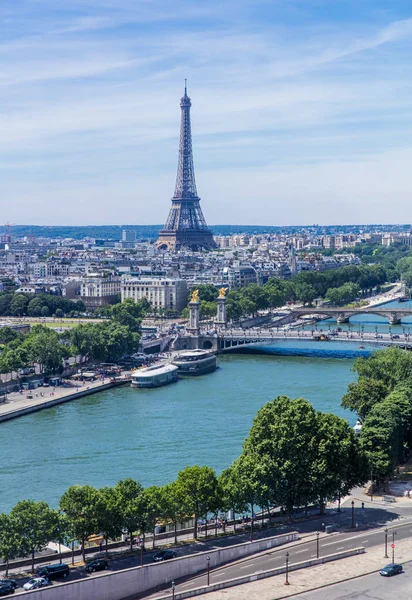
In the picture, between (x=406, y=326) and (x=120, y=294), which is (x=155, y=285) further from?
(x=406, y=326)

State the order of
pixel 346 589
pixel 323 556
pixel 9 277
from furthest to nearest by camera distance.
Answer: pixel 9 277 → pixel 323 556 → pixel 346 589

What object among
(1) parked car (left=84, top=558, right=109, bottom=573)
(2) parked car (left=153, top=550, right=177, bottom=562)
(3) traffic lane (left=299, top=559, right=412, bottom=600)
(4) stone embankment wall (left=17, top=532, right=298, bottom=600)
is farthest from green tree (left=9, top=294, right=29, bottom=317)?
(3) traffic lane (left=299, top=559, right=412, bottom=600)

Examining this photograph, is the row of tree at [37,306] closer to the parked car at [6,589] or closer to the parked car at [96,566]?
the parked car at [96,566]

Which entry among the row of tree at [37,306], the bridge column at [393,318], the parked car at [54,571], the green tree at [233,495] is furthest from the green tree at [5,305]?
the parked car at [54,571]

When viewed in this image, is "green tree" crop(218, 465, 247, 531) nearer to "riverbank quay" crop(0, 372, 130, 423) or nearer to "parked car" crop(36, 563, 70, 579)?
"parked car" crop(36, 563, 70, 579)

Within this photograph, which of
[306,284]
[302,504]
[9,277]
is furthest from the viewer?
[9,277]

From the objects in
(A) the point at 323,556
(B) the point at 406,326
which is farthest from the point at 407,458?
(B) the point at 406,326
